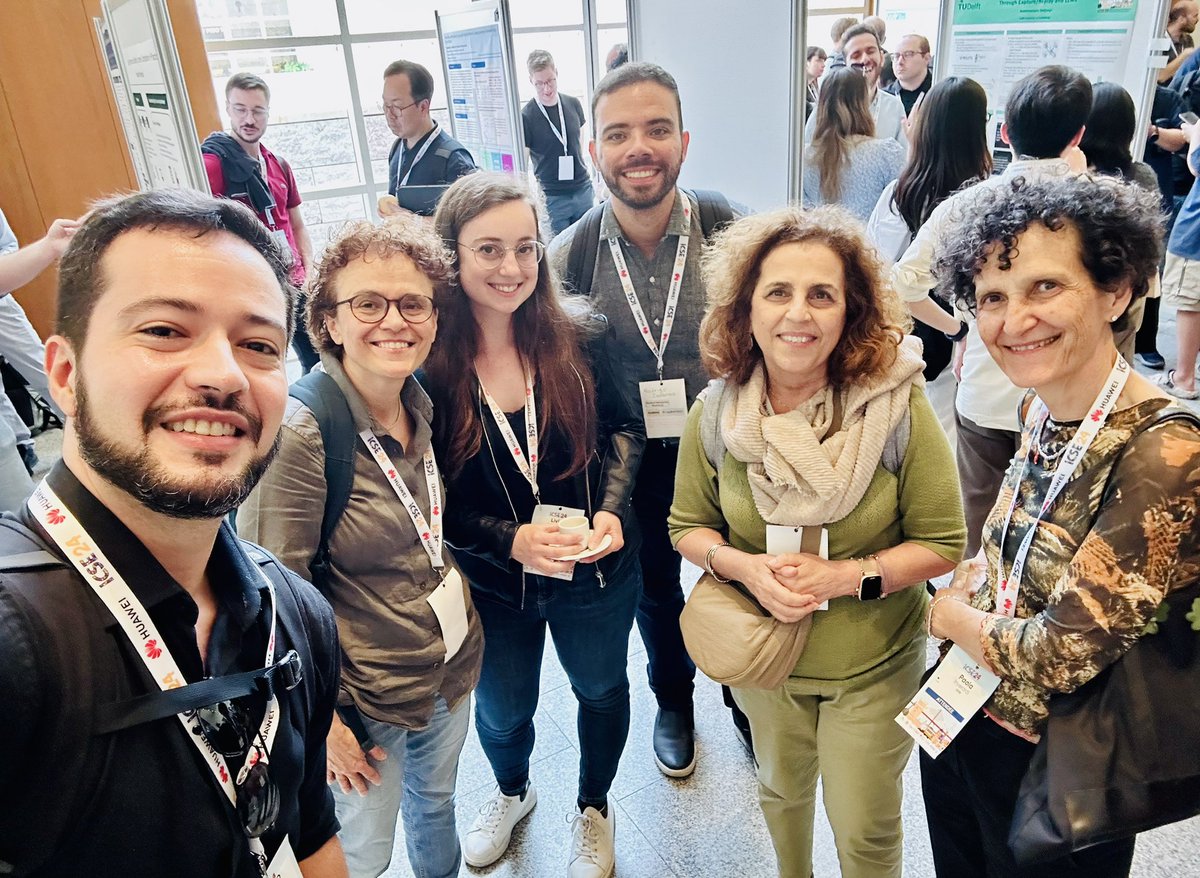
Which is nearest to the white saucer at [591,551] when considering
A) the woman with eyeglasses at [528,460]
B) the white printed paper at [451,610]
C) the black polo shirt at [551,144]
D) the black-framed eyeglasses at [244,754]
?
the woman with eyeglasses at [528,460]

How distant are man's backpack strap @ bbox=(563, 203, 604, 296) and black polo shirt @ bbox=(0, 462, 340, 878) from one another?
1351 millimetres

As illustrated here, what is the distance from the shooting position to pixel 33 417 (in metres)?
5.07

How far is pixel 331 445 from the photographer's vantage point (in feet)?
4.31

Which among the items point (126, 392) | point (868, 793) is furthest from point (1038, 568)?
→ point (126, 392)

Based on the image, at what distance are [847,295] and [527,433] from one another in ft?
2.45

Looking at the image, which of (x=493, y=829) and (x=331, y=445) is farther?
(x=493, y=829)

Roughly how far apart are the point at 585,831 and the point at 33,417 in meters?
5.06

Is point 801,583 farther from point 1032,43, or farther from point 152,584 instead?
point 1032,43

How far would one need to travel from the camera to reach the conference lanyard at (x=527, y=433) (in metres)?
1.66

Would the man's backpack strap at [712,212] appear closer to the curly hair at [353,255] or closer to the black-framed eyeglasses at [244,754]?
the curly hair at [353,255]

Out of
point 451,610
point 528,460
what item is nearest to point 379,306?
point 528,460

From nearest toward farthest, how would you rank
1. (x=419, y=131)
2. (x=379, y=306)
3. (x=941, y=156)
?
1. (x=379, y=306)
2. (x=941, y=156)
3. (x=419, y=131)

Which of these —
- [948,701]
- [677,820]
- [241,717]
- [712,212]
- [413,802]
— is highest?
[712,212]

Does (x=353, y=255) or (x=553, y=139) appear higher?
(x=553, y=139)
